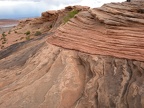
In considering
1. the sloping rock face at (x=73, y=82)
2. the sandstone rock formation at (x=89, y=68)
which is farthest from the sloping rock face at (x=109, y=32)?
the sloping rock face at (x=73, y=82)

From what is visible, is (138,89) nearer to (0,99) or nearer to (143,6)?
(143,6)

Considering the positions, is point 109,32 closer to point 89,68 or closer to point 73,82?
point 89,68

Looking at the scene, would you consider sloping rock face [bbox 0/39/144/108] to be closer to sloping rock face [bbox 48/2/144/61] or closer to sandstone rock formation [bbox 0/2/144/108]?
sandstone rock formation [bbox 0/2/144/108]

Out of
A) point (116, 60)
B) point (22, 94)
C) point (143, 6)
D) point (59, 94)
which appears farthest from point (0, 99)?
point (143, 6)

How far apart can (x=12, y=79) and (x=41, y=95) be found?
6.75 feet

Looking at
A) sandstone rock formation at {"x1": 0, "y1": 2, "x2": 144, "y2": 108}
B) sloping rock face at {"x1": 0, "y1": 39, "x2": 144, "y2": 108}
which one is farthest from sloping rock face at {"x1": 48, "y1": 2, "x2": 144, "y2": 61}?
sloping rock face at {"x1": 0, "y1": 39, "x2": 144, "y2": 108}

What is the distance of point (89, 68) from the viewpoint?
936cm

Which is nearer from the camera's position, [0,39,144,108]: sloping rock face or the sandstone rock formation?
[0,39,144,108]: sloping rock face

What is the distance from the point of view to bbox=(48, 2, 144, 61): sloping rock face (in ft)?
29.4

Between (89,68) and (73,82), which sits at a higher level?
(89,68)

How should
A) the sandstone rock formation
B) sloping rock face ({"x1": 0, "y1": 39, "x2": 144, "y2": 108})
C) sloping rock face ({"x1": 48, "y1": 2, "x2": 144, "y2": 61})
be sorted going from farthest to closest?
sloping rock face ({"x1": 48, "y1": 2, "x2": 144, "y2": 61}) → the sandstone rock formation → sloping rock face ({"x1": 0, "y1": 39, "x2": 144, "y2": 108})

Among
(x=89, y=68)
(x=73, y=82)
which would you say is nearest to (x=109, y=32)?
(x=89, y=68)

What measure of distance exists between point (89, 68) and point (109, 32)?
1.46 meters

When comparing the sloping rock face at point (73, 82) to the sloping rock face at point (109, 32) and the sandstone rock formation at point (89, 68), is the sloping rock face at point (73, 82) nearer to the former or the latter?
the sandstone rock formation at point (89, 68)
